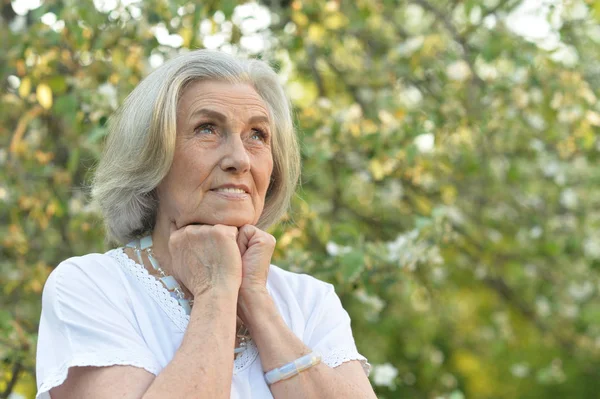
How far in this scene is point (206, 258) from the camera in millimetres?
2232

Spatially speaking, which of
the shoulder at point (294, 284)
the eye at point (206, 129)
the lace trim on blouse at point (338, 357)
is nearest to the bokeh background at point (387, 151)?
the shoulder at point (294, 284)

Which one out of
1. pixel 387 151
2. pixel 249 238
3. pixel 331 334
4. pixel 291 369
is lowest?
pixel 291 369

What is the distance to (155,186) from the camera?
2.39 metres

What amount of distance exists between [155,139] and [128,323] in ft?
1.66

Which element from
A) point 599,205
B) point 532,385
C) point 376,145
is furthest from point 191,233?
point 532,385

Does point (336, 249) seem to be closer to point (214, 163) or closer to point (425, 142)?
point (425, 142)

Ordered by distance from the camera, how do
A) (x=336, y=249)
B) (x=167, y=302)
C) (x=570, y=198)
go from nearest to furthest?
1. (x=167, y=302)
2. (x=336, y=249)
3. (x=570, y=198)

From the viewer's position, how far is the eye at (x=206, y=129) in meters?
2.33

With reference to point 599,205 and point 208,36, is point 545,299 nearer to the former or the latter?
point 599,205

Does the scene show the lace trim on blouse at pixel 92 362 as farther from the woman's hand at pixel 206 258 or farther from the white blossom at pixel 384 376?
the white blossom at pixel 384 376

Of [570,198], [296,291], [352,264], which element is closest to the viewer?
[296,291]

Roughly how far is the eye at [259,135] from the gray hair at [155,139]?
0.23 ft

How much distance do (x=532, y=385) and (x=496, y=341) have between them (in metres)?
3.02

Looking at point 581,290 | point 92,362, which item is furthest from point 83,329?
point 581,290
